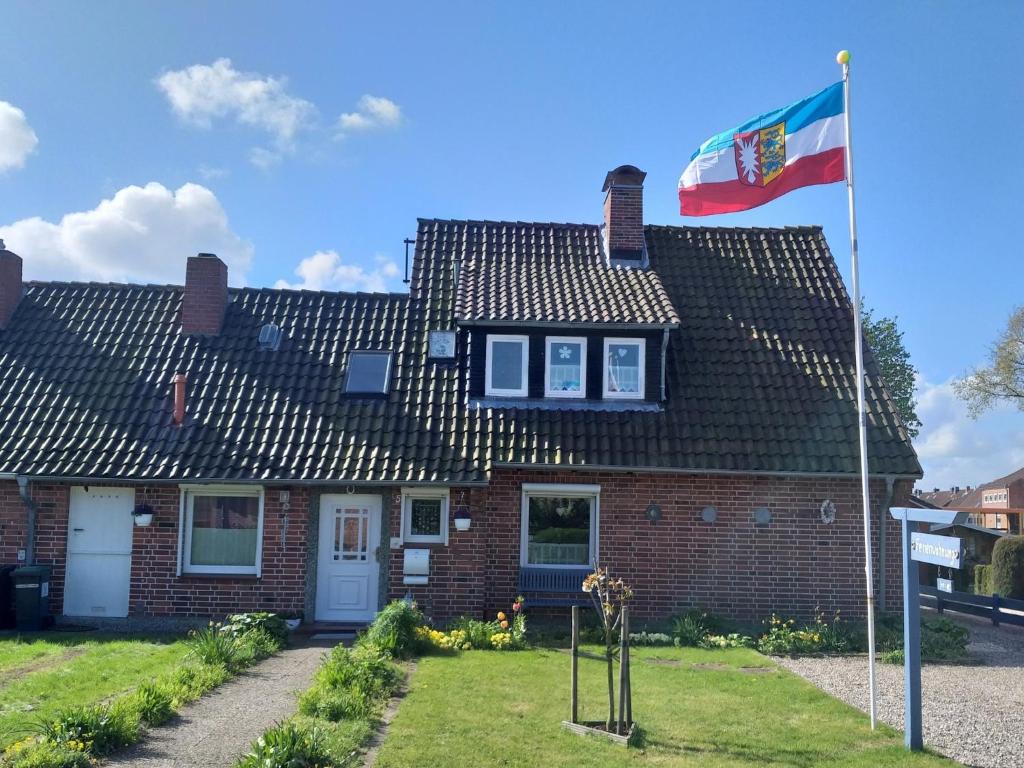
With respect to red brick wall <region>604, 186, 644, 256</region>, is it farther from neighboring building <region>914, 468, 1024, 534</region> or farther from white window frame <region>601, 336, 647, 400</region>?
neighboring building <region>914, 468, 1024, 534</region>

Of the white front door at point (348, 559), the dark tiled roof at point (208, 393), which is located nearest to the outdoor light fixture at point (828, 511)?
the dark tiled roof at point (208, 393)

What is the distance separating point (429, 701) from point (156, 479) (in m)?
6.87

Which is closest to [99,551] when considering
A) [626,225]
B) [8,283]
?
[8,283]

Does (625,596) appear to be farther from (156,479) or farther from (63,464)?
(63,464)

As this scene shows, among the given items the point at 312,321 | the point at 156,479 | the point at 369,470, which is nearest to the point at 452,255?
the point at 312,321

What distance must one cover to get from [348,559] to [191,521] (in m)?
2.71

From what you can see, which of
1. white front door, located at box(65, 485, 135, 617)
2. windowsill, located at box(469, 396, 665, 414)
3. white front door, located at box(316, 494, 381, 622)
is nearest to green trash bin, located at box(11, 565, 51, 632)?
white front door, located at box(65, 485, 135, 617)

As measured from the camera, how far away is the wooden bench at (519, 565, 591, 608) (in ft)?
46.3

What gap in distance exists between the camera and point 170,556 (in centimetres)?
1423

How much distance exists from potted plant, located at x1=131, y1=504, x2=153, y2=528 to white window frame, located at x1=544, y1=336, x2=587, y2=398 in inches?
269

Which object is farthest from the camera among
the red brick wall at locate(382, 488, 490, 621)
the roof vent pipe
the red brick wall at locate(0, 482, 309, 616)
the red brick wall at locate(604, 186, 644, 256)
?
the red brick wall at locate(604, 186, 644, 256)

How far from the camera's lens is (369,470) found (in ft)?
45.6

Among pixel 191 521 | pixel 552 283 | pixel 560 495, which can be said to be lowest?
pixel 191 521

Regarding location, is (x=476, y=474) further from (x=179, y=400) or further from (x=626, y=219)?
(x=626, y=219)
